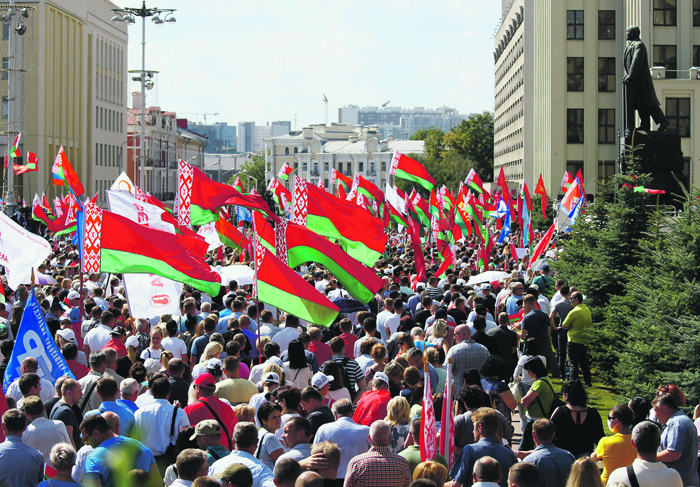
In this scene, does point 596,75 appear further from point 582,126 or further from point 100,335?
point 100,335

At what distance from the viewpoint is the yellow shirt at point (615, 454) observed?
21.7ft

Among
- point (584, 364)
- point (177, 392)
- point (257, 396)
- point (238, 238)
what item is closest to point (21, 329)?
point (177, 392)

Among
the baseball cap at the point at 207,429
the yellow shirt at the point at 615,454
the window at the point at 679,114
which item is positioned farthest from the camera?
the window at the point at 679,114

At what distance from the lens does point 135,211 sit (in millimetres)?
13742

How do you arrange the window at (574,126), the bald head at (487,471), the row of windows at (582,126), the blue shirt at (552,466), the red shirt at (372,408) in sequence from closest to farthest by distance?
the bald head at (487,471) → the blue shirt at (552,466) → the red shirt at (372,408) → the row of windows at (582,126) → the window at (574,126)

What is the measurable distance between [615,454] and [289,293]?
14.7 ft

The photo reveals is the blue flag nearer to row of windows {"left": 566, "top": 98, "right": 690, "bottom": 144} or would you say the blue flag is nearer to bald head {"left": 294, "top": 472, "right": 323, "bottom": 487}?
bald head {"left": 294, "top": 472, "right": 323, "bottom": 487}

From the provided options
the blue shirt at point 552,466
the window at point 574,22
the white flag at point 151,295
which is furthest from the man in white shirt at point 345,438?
the window at point 574,22

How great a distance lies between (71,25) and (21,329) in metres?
64.5

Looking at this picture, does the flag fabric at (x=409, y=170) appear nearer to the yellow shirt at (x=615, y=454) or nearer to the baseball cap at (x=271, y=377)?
the baseball cap at (x=271, y=377)

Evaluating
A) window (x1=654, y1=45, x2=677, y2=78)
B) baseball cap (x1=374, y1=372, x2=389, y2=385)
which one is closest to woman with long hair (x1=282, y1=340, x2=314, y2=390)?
baseball cap (x1=374, y1=372, x2=389, y2=385)

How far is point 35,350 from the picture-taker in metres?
8.20

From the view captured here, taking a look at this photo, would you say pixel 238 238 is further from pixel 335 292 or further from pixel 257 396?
pixel 257 396

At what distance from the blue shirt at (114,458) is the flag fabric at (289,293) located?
150 inches
